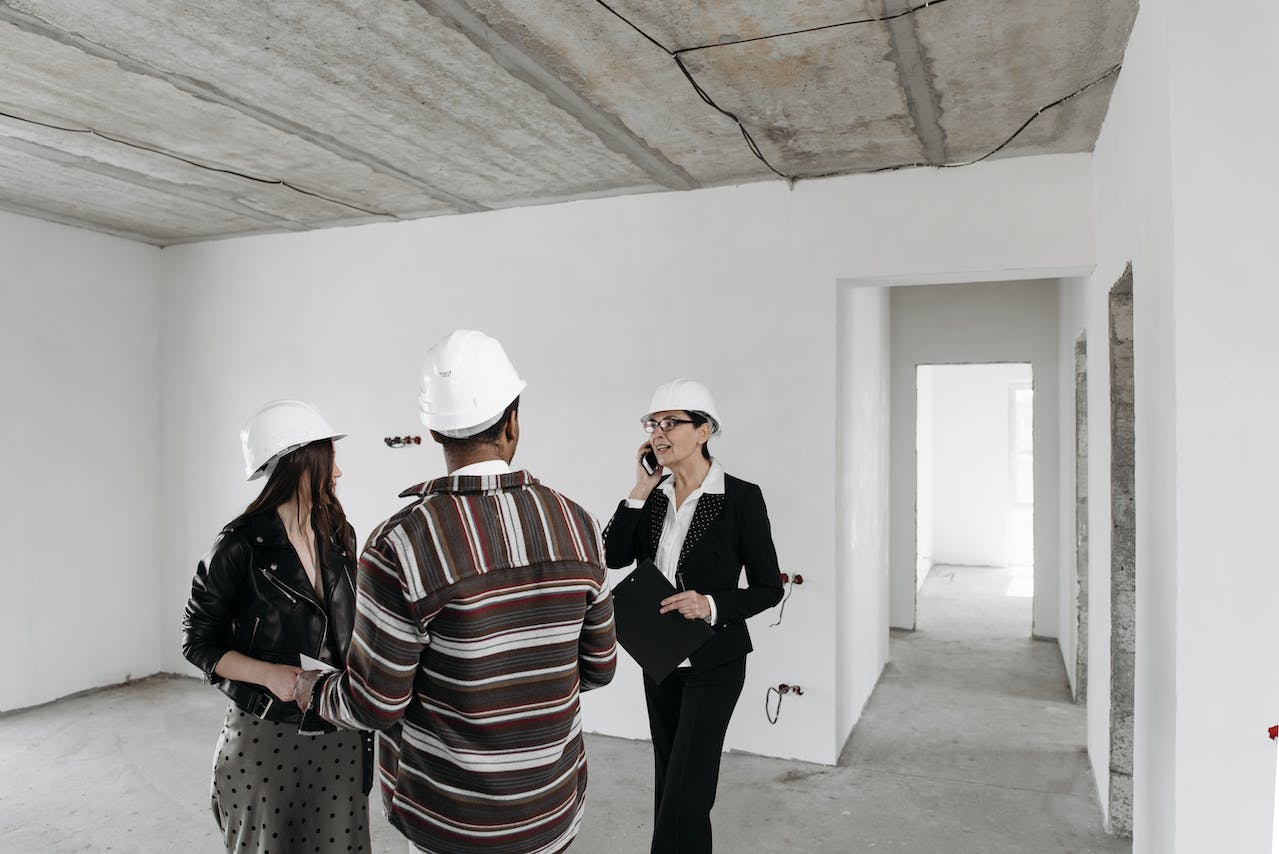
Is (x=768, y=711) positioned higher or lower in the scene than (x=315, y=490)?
lower

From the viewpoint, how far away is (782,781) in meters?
3.78

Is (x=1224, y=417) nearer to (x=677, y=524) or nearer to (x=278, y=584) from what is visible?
(x=677, y=524)

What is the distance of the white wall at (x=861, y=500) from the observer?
4.10 meters

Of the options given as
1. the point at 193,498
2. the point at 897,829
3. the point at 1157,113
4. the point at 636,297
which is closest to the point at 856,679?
the point at 897,829

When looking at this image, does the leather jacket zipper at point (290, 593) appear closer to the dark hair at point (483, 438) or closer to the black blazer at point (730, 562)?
the dark hair at point (483, 438)

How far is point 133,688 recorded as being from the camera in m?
5.19

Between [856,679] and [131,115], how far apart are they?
3.90 m

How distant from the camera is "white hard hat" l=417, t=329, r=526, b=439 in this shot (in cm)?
153

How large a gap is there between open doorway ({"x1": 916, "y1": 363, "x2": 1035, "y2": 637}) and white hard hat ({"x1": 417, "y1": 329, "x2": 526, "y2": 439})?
886 centimetres

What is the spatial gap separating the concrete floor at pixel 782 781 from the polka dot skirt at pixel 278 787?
1445 mm

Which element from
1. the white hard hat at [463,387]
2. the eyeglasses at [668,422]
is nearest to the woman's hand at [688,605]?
the eyeglasses at [668,422]

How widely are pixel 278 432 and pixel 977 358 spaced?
5.45 meters

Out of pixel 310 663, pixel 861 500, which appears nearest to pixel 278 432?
pixel 310 663

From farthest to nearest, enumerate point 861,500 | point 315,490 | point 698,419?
point 861,500, point 698,419, point 315,490
